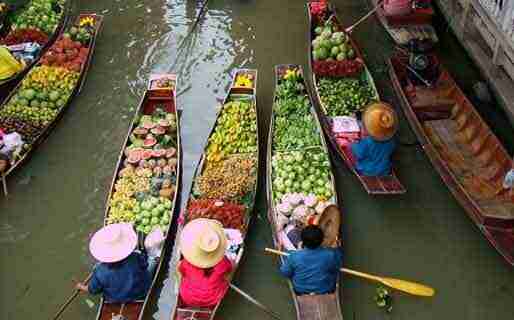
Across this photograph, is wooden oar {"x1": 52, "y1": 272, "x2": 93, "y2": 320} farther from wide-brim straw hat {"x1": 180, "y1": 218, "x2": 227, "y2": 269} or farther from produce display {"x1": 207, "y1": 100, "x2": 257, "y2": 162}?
produce display {"x1": 207, "y1": 100, "x2": 257, "y2": 162}

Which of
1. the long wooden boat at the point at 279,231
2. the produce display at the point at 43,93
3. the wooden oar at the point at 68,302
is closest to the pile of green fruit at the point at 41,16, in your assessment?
the produce display at the point at 43,93

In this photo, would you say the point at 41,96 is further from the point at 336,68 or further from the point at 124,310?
the point at 336,68

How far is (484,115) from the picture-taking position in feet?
30.0

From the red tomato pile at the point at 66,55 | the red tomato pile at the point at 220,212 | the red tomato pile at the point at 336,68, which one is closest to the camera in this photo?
the red tomato pile at the point at 220,212

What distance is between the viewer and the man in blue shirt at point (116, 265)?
5.73 meters

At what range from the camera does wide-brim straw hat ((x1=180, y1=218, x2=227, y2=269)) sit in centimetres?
570

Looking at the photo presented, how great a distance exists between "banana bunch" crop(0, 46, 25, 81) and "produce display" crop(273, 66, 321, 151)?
443 centimetres

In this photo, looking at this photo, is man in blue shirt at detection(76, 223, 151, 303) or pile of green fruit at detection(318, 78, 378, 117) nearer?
man in blue shirt at detection(76, 223, 151, 303)

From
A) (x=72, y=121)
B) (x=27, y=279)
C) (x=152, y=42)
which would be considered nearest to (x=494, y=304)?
(x=27, y=279)

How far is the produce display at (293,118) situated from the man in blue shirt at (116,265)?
2.80 m

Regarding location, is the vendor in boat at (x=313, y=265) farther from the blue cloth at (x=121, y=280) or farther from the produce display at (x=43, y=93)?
the produce display at (x=43, y=93)

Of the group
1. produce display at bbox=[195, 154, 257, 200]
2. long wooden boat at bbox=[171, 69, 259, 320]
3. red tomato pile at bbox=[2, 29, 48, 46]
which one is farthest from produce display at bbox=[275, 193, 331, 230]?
red tomato pile at bbox=[2, 29, 48, 46]

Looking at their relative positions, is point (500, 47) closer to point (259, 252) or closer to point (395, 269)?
point (395, 269)

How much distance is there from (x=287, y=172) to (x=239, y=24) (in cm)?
499
